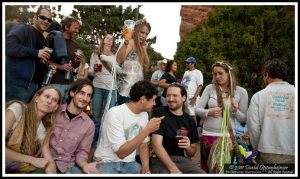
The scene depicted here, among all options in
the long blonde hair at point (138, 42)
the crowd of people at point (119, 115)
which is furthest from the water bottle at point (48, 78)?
the long blonde hair at point (138, 42)

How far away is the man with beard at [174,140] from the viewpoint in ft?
13.5

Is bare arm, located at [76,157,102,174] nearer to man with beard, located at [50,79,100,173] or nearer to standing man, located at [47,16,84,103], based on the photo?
man with beard, located at [50,79,100,173]

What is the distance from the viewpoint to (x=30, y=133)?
376 cm

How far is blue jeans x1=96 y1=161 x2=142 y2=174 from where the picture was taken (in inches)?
153

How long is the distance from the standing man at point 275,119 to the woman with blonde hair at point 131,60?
62.9 inches

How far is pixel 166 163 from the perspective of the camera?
4.06 m

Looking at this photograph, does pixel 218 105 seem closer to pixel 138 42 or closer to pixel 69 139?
pixel 138 42

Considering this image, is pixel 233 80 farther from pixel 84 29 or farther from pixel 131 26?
pixel 84 29

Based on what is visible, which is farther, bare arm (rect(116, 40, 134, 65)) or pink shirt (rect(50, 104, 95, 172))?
bare arm (rect(116, 40, 134, 65))

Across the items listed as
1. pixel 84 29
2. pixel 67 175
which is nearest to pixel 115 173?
pixel 67 175

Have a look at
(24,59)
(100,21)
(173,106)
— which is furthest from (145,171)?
(100,21)

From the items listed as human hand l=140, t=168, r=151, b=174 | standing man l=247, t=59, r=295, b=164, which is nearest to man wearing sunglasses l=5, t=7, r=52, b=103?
human hand l=140, t=168, r=151, b=174

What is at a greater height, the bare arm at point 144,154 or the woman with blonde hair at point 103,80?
the woman with blonde hair at point 103,80

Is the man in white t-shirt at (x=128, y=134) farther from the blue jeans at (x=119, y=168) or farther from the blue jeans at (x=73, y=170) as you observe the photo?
the blue jeans at (x=73, y=170)
